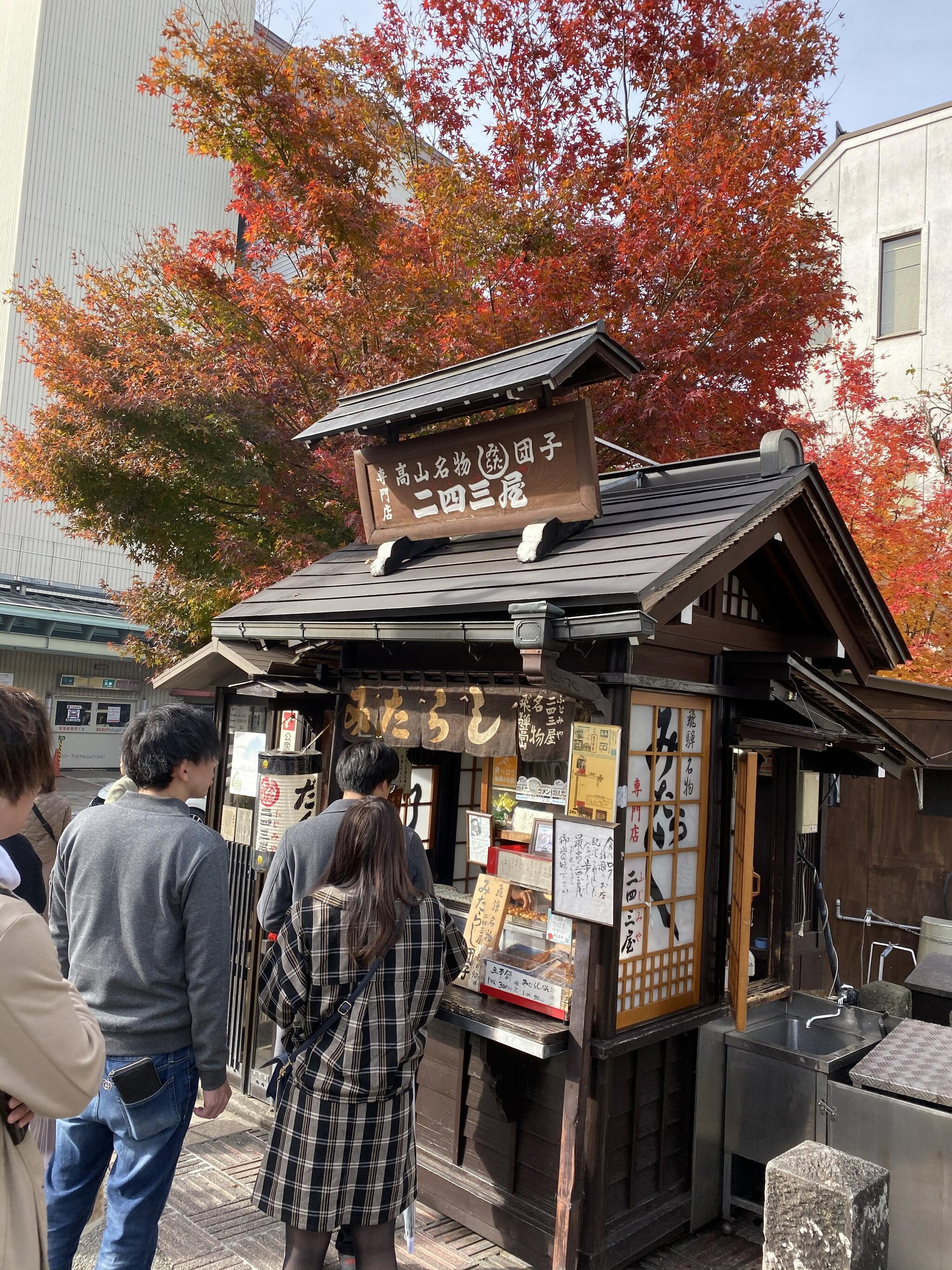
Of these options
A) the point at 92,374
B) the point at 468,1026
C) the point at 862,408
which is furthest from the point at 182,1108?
the point at 862,408

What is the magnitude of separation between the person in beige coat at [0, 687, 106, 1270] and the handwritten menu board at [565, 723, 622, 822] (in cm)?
304

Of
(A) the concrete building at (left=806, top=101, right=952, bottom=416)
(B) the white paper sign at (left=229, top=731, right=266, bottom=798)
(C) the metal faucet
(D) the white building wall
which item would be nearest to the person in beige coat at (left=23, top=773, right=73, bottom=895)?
(B) the white paper sign at (left=229, top=731, right=266, bottom=798)

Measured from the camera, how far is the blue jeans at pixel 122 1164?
342 centimetres

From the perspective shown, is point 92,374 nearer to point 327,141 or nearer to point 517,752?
point 327,141

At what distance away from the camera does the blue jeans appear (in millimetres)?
3420

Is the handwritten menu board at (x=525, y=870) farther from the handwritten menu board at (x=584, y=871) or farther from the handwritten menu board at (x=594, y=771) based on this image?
the handwritten menu board at (x=594, y=771)

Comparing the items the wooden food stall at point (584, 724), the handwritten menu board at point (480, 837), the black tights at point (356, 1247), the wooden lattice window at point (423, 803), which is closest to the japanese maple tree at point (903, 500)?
the wooden food stall at point (584, 724)

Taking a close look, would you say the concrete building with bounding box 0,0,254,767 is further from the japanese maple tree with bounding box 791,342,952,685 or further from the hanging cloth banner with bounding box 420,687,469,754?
the hanging cloth banner with bounding box 420,687,469,754

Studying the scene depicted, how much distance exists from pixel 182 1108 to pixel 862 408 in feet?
55.8

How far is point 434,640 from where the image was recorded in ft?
17.6

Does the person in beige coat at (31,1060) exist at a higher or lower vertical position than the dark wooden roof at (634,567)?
lower

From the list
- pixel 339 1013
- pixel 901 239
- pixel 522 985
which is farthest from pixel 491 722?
pixel 901 239

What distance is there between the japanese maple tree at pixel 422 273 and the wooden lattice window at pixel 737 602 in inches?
185

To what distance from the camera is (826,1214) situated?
305cm
